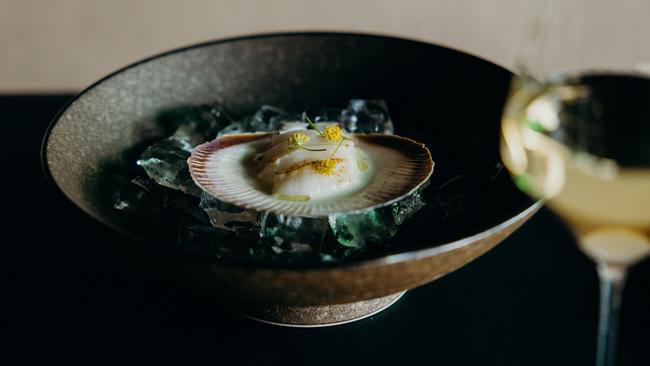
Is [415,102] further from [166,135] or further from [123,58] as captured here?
[123,58]

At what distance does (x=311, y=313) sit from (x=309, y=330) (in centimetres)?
2

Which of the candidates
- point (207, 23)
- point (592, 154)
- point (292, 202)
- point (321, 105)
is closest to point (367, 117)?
point (321, 105)

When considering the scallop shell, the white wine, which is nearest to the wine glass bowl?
the white wine

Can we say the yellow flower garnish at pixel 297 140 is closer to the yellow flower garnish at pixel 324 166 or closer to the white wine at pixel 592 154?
the yellow flower garnish at pixel 324 166

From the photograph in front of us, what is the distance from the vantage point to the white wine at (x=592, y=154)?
502 millimetres

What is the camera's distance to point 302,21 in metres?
1.81

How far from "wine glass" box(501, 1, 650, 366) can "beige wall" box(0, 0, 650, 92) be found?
1066 mm

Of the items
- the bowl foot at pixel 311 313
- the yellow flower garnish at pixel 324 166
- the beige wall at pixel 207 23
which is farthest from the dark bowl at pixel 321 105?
the beige wall at pixel 207 23

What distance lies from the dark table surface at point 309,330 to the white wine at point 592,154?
0.18m

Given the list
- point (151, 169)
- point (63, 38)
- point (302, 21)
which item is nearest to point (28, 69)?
point (63, 38)

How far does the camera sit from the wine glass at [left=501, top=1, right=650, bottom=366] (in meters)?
0.50

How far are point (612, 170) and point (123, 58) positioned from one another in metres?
1.65

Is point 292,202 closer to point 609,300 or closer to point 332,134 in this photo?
point 332,134

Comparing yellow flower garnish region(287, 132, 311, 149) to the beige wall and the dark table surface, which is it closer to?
the dark table surface
